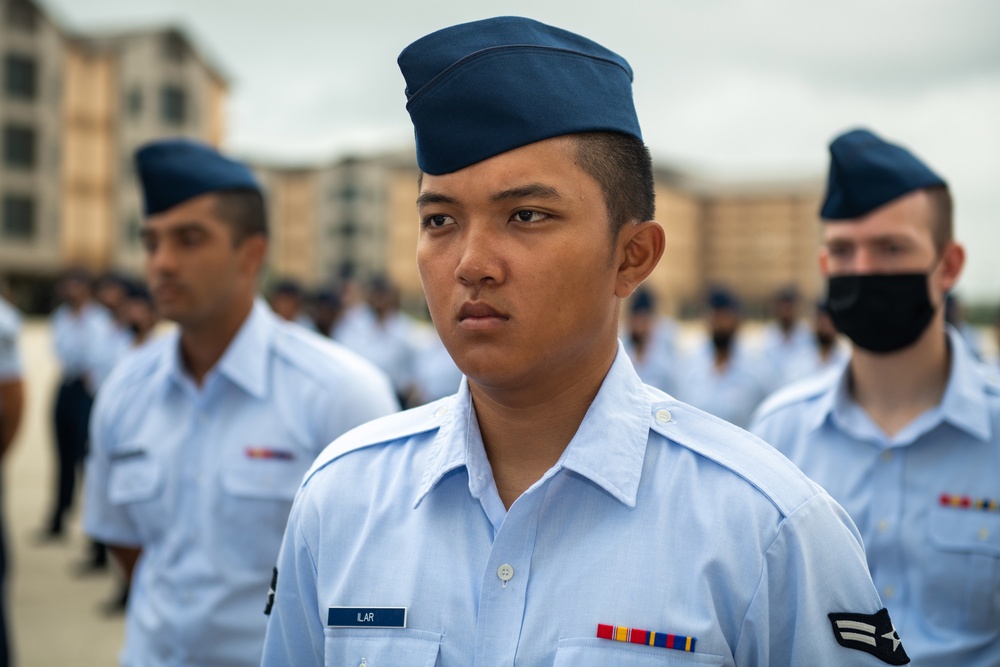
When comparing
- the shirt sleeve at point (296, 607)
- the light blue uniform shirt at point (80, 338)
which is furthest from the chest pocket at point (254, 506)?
the light blue uniform shirt at point (80, 338)

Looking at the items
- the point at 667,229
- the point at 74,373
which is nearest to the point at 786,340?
the point at 74,373

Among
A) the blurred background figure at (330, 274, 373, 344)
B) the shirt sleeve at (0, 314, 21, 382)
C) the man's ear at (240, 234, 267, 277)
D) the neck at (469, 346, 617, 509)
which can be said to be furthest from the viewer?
the blurred background figure at (330, 274, 373, 344)

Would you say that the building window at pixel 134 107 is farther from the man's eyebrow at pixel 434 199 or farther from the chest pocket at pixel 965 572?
the man's eyebrow at pixel 434 199

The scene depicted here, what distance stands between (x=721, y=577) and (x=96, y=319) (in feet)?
34.7

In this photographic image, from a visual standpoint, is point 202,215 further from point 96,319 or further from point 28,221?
point 28,221

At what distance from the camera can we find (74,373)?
1005cm

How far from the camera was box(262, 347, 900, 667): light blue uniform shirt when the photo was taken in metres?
1.54

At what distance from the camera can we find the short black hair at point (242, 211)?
3412 millimetres

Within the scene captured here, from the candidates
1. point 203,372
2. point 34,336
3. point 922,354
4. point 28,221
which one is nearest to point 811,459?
point 922,354

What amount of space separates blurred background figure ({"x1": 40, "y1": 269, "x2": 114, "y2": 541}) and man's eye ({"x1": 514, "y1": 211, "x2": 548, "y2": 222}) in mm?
8120

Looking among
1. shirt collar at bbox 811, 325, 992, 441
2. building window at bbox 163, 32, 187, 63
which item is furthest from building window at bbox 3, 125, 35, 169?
shirt collar at bbox 811, 325, 992, 441

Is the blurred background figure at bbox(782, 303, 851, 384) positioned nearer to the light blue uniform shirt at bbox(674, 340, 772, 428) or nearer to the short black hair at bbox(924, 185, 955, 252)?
the light blue uniform shirt at bbox(674, 340, 772, 428)

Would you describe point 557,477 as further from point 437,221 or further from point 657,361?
point 657,361

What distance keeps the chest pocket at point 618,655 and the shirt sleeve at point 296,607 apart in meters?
0.53
